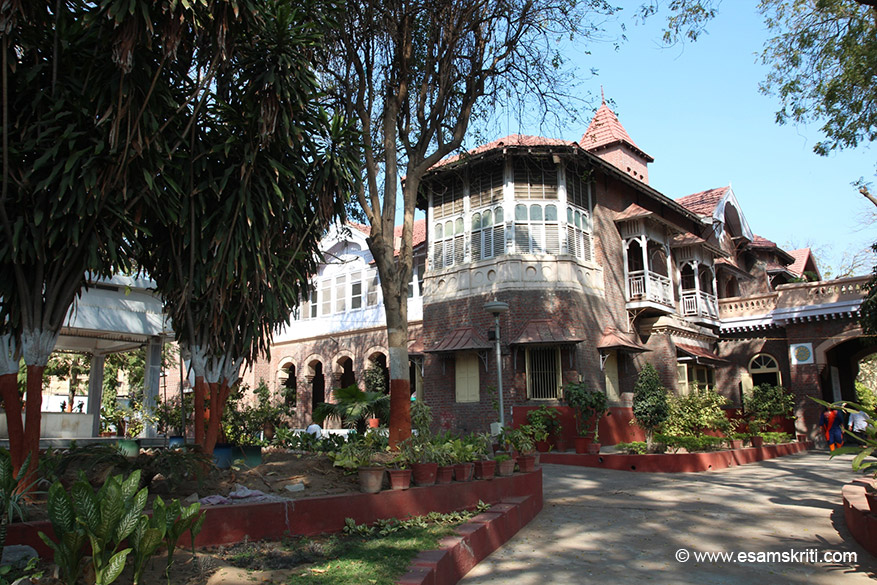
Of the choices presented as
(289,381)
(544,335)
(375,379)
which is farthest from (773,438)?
(289,381)

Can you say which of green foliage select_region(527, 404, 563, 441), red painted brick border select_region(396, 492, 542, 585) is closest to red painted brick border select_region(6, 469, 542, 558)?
red painted brick border select_region(396, 492, 542, 585)

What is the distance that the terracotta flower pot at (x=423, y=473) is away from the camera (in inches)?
274

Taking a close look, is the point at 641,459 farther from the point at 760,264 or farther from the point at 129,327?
the point at 760,264

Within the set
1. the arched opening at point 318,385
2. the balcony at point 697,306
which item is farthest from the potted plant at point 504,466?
the arched opening at point 318,385

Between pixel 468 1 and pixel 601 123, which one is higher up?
pixel 601 123

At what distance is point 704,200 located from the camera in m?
26.4

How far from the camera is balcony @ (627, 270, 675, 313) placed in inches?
788

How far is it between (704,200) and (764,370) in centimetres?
715

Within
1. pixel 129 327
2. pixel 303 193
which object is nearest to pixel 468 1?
pixel 303 193

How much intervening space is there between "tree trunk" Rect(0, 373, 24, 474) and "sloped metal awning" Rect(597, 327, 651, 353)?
15.3m

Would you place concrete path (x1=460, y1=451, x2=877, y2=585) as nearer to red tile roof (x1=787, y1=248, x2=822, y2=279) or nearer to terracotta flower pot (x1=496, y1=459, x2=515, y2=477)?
terracotta flower pot (x1=496, y1=459, x2=515, y2=477)

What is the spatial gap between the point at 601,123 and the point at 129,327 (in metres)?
18.5

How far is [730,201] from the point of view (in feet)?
89.2

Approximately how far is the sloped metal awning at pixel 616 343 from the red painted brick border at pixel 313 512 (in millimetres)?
11255
